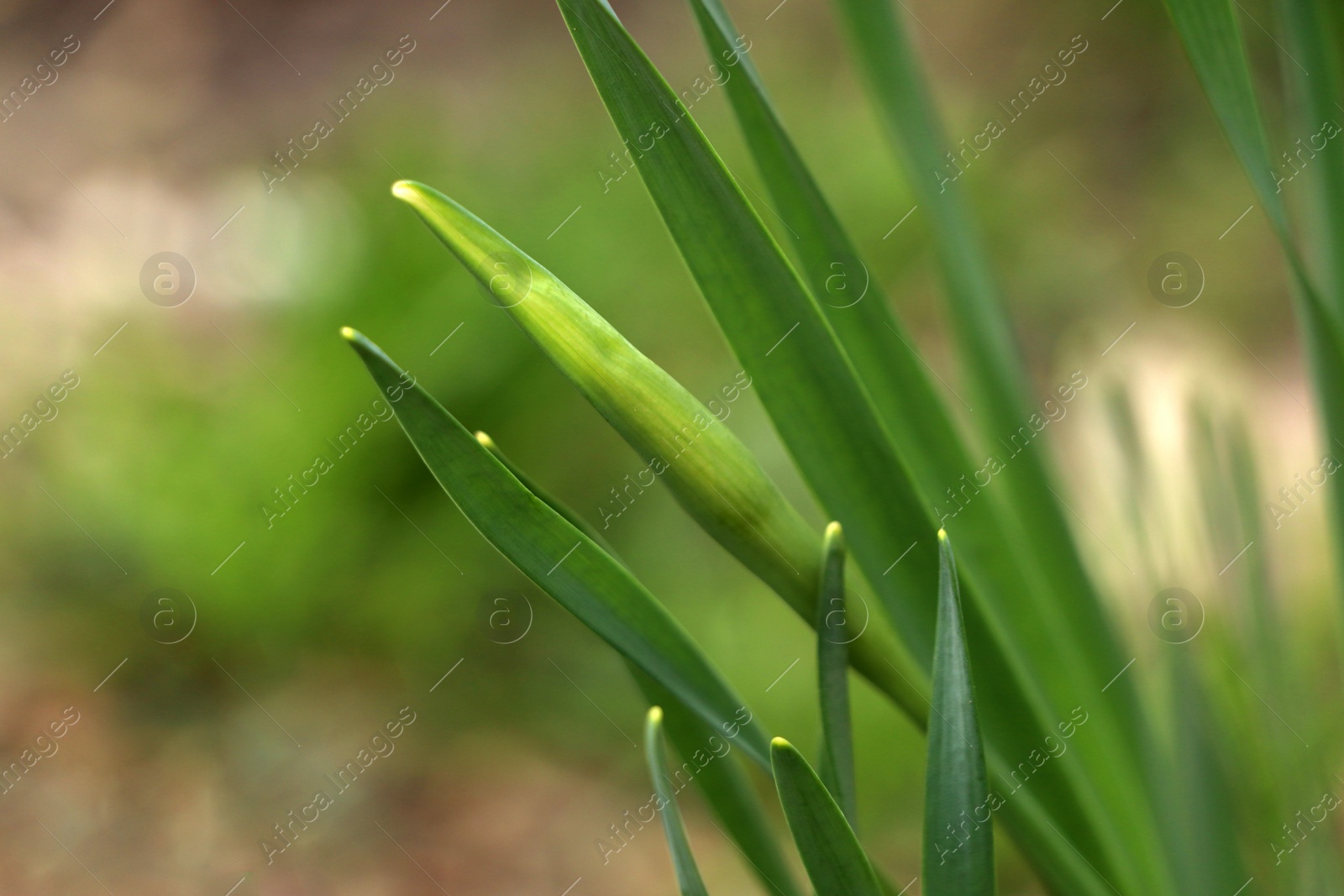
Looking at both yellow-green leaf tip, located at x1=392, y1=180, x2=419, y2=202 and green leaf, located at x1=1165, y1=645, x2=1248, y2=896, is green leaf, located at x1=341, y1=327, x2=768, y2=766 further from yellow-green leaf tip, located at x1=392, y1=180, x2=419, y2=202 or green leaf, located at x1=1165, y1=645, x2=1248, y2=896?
green leaf, located at x1=1165, y1=645, x2=1248, y2=896

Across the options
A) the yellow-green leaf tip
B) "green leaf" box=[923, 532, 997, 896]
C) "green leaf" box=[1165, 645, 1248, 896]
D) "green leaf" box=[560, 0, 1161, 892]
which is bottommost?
"green leaf" box=[1165, 645, 1248, 896]

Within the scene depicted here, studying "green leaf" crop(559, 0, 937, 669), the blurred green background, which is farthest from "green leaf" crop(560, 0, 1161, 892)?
the blurred green background

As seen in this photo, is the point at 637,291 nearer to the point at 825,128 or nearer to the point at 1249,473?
the point at 825,128

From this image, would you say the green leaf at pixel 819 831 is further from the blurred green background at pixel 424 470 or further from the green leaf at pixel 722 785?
the blurred green background at pixel 424 470

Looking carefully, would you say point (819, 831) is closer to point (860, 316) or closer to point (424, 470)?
point (860, 316)

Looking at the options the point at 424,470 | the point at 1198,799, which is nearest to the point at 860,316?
the point at 1198,799

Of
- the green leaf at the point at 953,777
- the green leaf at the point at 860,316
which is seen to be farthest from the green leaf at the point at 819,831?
the green leaf at the point at 860,316
